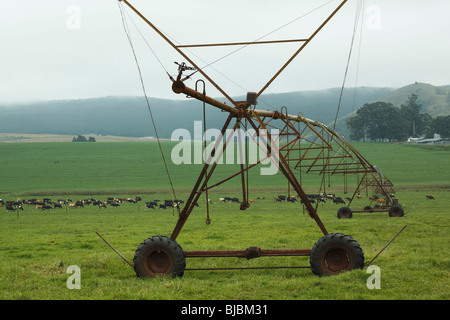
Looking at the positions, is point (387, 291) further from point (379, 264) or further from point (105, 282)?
point (105, 282)

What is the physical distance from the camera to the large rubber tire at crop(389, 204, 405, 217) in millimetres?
35269

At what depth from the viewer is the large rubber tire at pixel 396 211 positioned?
3527cm

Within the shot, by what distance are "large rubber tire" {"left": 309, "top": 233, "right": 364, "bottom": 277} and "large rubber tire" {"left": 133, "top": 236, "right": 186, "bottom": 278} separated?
369cm

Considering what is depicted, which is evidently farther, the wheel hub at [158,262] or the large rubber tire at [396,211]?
the large rubber tire at [396,211]

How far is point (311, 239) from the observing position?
72.4ft

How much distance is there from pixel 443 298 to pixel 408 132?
169 metres

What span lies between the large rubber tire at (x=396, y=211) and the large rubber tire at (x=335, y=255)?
24088 mm

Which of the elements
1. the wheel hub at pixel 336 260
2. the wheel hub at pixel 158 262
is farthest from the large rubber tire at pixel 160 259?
the wheel hub at pixel 336 260

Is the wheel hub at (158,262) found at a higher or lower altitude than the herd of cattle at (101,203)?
higher

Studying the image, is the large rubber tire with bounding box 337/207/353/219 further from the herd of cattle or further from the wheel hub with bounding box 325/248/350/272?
the wheel hub with bounding box 325/248/350/272

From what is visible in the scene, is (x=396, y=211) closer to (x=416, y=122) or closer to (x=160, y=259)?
(x=160, y=259)

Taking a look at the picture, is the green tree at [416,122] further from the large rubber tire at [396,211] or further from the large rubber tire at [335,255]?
the large rubber tire at [335,255]

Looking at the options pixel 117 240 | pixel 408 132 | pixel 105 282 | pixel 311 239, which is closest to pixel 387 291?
pixel 105 282

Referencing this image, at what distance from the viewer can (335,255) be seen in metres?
13.2
